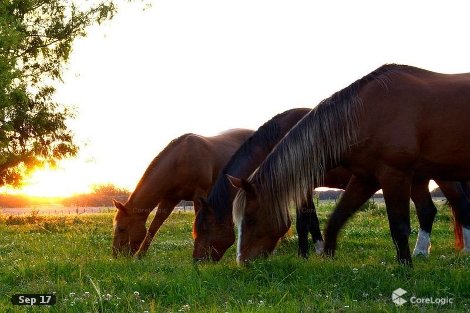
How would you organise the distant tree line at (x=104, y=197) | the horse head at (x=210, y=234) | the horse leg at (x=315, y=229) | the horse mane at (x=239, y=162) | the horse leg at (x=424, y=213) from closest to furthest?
1. the horse head at (x=210, y=234)
2. the horse mane at (x=239, y=162)
3. the horse leg at (x=424, y=213)
4. the horse leg at (x=315, y=229)
5. the distant tree line at (x=104, y=197)

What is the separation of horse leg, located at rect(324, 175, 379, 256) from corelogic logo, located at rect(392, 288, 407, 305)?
2300 mm

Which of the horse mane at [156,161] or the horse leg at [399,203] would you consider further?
the horse mane at [156,161]

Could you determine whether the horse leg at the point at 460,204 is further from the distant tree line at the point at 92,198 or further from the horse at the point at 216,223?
the distant tree line at the point at 92,198

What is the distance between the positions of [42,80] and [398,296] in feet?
76.4

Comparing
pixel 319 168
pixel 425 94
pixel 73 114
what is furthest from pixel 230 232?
pixel 73 114

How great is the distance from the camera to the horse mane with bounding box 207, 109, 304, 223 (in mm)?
8031

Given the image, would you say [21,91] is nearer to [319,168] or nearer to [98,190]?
[319,168]

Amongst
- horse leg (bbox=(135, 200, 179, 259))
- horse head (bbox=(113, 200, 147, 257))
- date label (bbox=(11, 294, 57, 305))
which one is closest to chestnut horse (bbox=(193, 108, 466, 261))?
horse head (bbox=(113, 200, 147, 257))

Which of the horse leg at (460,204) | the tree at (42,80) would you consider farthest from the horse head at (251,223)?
the tree at (42,80)

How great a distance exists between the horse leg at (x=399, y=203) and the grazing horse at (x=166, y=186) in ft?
13.7

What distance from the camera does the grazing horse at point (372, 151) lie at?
260 inches

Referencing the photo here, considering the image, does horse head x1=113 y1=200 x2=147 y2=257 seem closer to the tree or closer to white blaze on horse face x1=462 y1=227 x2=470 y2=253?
white blaze on horse face x1=462 y1=227 x2=470 y2=253
